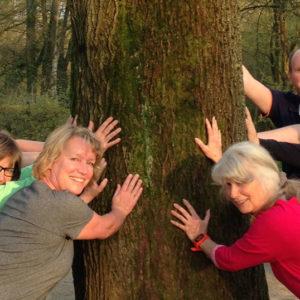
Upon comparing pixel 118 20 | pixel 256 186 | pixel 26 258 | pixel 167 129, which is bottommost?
pixel 26 258

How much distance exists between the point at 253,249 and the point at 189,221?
1.37 feet

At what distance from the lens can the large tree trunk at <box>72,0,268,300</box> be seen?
9.98ft

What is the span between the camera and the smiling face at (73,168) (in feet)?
10.0

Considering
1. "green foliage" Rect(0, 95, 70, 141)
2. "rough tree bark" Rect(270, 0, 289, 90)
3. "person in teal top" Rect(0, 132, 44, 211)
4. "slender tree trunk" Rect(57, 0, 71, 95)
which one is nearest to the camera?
"person in teal top" Rect(0, 132, 44, 211)

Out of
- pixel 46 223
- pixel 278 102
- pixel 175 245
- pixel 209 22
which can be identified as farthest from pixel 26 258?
pixel 278 102

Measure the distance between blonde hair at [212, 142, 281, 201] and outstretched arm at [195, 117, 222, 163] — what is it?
0.19 metres

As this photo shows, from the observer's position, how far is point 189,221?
3.05 m

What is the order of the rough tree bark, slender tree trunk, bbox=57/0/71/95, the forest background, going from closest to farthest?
the forest background
the rough tree bark
slender tree trunk, bbox=57/0/71/95

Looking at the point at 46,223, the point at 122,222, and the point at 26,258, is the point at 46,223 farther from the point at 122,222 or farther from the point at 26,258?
the point at 122,222

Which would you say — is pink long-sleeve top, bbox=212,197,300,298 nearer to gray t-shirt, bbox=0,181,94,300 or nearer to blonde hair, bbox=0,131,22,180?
gray t-shirt, bbox=0,181,94,300

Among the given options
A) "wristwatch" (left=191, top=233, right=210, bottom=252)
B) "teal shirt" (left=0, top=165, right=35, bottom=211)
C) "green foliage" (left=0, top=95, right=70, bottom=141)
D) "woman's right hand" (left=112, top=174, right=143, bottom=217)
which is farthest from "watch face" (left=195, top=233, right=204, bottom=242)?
"green foliage" (left=0, top=95, right=70, bottom=141)

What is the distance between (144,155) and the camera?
3096 mm

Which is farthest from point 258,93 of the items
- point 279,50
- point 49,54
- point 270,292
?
point 49,54

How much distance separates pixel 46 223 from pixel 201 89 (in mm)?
1184
